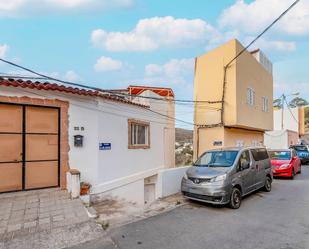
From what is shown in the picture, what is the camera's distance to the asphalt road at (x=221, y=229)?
202 inches

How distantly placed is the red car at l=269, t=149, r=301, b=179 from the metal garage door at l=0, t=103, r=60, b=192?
11853 mm

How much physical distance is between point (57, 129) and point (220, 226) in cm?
591

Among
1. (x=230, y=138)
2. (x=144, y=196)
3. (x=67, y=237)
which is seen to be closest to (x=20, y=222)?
(x=67, y=237)

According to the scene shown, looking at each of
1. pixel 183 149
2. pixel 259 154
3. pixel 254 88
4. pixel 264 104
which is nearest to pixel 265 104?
pixel 264 104

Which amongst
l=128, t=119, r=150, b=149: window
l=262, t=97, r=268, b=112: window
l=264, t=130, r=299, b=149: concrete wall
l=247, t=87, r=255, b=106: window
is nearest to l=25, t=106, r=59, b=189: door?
l=128, t=119, r=150, b=149: window

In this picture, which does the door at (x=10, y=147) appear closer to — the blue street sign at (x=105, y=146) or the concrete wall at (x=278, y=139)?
the blue street sign at (x=105, y=146)

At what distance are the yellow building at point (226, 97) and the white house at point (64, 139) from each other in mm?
6634

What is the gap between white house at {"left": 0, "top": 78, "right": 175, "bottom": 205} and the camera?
760 centimetres

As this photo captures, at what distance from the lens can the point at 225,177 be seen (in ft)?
25.3

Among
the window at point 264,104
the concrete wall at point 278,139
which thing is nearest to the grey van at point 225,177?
the window at point 264,104

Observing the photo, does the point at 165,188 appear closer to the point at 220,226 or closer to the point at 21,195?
the point at 220,226

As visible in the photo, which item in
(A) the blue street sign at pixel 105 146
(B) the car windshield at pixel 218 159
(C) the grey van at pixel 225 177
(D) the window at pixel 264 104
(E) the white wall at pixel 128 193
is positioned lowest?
(E) the white wall at pixel 128 193

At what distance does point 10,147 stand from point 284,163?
13.6 m

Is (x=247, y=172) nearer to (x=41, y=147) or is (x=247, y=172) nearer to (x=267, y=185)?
(x=267, y=185)
